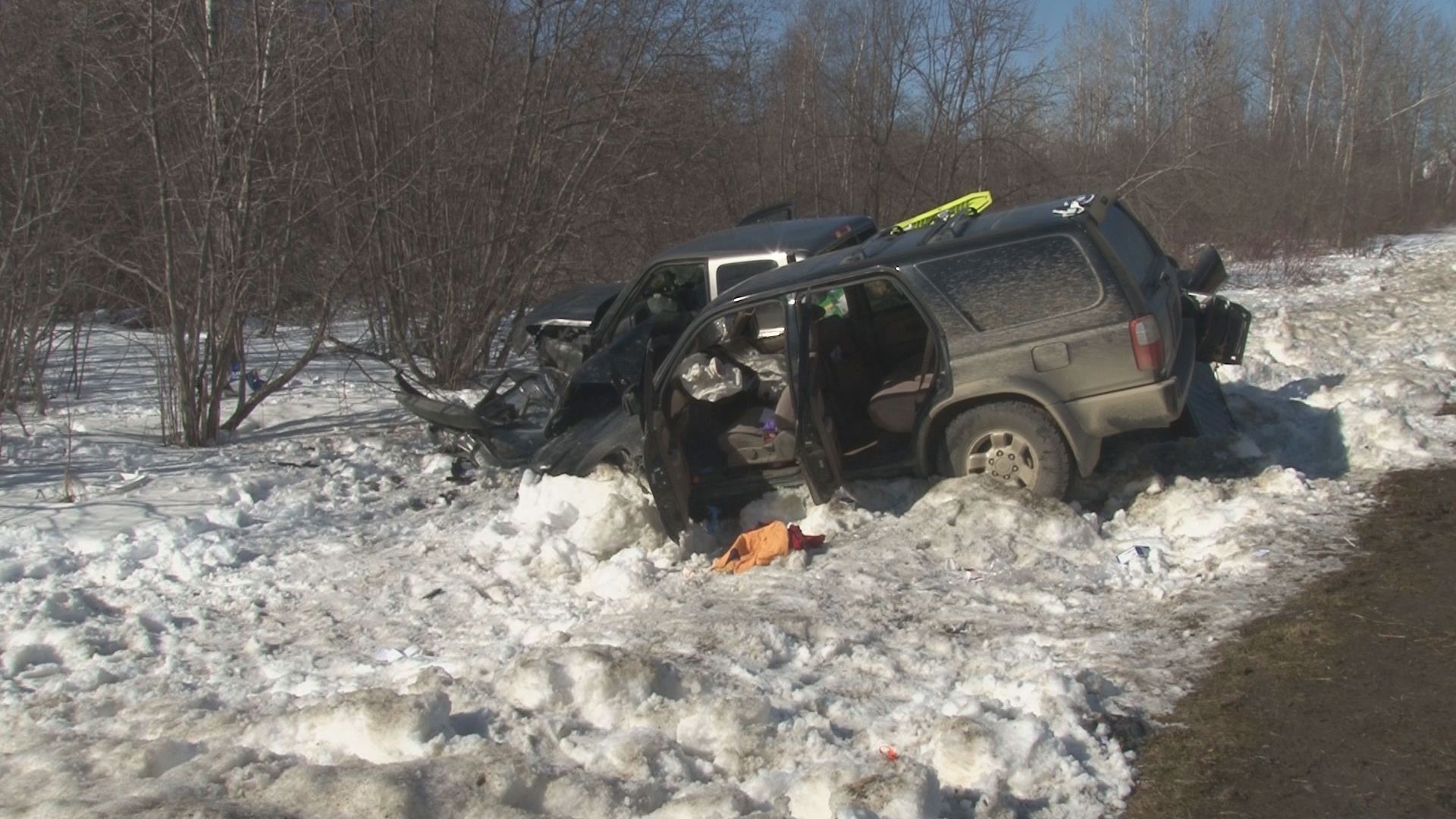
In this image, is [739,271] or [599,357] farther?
[739,271]

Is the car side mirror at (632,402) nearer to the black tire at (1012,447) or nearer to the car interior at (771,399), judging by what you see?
the car interior at (771,399)

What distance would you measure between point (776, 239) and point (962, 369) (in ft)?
10.9

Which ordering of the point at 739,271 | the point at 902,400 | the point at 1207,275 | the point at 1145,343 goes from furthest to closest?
the point at 739,271 < the point at 1207,275 < the point at 902,400 < the point at 1145,343

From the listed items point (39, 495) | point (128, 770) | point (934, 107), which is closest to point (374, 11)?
point (39, 495)

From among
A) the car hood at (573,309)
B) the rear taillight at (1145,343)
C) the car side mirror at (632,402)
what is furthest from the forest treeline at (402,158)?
the rear taillight at (1145,343)

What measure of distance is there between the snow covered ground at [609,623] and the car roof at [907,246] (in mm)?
1270

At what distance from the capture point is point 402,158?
1126 cm

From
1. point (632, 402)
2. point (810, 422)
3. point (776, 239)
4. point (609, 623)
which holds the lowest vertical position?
point (609, 623)

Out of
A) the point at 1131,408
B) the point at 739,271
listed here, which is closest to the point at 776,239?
the point at 739,271

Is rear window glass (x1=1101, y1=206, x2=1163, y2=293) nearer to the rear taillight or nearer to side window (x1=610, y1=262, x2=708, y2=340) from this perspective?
the rear taillight

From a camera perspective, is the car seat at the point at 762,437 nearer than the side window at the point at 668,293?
Yes

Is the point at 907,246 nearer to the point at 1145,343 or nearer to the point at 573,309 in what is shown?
the point at 1145,343

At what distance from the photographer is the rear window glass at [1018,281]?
625 centimetres

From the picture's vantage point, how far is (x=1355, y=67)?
35594mm
